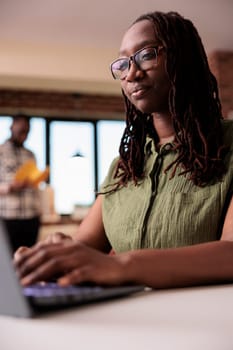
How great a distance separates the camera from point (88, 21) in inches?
182

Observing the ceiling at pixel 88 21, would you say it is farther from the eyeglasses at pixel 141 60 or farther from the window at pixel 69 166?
the eyeglasses at pixel 141 60

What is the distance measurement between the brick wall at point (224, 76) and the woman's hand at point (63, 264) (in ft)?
16.4

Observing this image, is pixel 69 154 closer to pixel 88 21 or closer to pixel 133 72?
pixel 88 21

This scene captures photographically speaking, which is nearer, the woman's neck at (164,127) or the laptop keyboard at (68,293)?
the laptop keyboard at (68,293)

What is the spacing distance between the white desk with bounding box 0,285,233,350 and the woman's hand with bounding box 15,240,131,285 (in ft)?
0.13

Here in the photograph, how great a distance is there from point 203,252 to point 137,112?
525mm

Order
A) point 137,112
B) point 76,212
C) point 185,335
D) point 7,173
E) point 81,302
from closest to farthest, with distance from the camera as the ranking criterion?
point 185,335 < point 81,302 < point 137,112 < point 7,173 < point 76,212

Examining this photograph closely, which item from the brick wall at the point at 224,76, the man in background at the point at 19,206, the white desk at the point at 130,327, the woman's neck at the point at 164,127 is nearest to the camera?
the white desk at the point at 130,327

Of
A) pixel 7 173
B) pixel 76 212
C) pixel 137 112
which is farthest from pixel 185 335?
pixel 76 212

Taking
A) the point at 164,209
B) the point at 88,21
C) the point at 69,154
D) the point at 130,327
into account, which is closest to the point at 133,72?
the point at 164,209

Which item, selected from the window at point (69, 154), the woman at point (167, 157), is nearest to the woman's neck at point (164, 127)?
the woman at point (167, 157)

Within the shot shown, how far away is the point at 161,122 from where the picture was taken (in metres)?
1.02

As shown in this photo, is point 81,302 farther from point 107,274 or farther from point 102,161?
point 102,161

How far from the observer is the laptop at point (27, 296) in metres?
0.42
